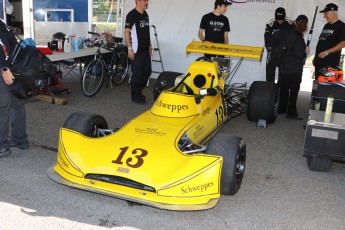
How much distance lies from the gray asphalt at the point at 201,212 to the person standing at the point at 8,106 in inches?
5.0

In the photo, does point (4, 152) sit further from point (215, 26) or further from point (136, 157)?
point (215, 26)

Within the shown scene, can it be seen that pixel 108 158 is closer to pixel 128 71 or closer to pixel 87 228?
pixel 87 228

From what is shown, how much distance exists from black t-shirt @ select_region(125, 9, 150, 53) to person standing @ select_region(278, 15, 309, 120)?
7.66ft

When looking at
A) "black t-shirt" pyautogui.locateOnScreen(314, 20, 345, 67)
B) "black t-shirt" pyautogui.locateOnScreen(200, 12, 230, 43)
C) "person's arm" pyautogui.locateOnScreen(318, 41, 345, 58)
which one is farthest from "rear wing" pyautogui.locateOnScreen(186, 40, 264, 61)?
"black t-shirt" pyautogui.locateOnScreen(314, 20, 345, 67)

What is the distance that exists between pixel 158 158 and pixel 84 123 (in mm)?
938

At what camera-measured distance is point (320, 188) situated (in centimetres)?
400

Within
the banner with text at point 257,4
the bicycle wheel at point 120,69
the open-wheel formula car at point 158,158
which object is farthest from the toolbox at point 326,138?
the bicycle wheel at point 120,69

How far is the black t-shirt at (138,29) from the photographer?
6.68 metres

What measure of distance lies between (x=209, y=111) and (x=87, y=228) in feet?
6.87

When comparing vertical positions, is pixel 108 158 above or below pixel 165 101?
below

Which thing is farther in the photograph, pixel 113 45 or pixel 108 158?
pixel 113 45

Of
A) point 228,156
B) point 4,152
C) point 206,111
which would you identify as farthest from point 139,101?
point 228,156

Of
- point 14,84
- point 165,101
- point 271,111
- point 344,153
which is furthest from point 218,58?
point 14,84

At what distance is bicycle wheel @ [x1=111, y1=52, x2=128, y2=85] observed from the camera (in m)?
8.55
